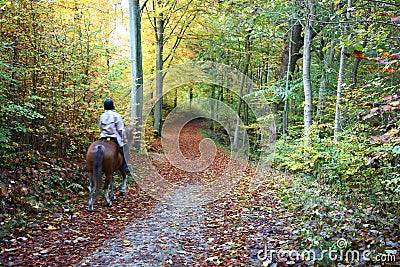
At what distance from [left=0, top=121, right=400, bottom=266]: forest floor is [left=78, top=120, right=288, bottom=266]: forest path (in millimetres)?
15

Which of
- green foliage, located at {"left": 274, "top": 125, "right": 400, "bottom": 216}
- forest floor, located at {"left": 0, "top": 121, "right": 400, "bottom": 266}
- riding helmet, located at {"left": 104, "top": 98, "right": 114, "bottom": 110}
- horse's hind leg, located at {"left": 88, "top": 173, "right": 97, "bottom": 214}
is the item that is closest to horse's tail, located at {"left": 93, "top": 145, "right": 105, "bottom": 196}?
horse's hind leg, located at {"left": 88, "top": 173, "right": 97, "bottom": 214}

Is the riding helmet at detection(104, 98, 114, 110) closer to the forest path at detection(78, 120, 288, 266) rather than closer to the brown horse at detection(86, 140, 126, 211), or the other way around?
the brown horse at detection(86, 140, 126, 211)

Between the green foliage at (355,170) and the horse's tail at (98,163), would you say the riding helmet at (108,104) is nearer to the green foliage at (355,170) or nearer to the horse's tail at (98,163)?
the horse's tail at (98,163)

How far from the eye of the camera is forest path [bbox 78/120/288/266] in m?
4.78

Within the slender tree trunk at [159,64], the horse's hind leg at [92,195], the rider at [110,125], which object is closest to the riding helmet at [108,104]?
the rider at [110,125]

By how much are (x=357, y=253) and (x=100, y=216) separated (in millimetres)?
5057

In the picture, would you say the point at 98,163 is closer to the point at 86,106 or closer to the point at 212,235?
the point at 86,106

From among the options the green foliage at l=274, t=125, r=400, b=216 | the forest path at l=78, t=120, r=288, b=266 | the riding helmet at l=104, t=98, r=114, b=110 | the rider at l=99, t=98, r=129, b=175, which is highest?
the riding helmet at l=104, t=98, r=114, b=110

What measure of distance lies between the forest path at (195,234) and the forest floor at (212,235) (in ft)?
0.05

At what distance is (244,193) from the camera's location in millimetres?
9383

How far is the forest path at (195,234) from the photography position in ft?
15.7

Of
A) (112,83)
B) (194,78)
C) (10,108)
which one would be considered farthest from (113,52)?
(194,78)

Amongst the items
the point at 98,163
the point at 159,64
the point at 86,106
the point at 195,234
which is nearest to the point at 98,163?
the point at 98,163

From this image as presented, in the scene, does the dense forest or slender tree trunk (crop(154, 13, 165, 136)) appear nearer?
the dense forest
